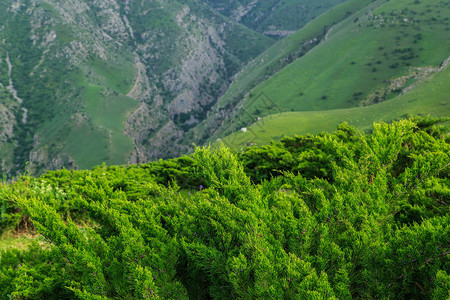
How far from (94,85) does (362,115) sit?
12653cm

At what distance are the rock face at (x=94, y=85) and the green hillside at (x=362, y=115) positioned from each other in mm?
71814

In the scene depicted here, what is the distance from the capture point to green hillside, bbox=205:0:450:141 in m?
94.4

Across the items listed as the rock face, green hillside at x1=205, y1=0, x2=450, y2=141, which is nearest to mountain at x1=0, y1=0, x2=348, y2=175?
the rock face

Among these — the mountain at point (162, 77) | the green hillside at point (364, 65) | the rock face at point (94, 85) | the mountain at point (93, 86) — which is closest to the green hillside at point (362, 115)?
the mountain at point (162, 77)

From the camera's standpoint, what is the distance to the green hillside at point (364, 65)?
94.4 metres

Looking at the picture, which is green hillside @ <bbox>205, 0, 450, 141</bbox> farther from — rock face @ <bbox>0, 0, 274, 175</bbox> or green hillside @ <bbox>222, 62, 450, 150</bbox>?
rock face @ <bbox>0, 0, 274, 175</bbox>

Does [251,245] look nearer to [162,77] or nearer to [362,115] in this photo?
[362,115]

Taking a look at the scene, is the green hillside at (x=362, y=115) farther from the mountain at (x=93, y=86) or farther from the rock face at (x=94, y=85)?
the rock face at (x=94, y=85)

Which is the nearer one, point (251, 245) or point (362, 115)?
point (251, 245)

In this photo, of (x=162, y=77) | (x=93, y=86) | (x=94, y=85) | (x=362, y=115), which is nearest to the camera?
(x=362, y=115)

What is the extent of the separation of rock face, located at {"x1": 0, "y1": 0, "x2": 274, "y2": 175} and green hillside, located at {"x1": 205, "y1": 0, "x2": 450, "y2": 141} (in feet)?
164

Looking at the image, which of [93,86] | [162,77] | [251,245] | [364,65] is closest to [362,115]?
[364,65]

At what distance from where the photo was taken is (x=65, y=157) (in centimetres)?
11594

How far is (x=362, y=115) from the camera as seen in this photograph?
69.6 metres
